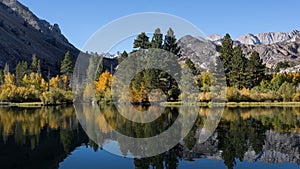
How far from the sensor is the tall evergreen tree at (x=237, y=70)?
70000 millimetres

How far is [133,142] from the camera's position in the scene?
21672 millimetres

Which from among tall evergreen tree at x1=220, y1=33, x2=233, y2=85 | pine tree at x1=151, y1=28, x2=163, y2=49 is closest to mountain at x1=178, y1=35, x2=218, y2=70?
tall evergreen tree at x1=220, y1=33, x2=233, y2=85

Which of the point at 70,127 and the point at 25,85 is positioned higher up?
the point at 25,85

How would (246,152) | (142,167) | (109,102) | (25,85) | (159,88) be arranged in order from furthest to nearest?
(25,85) < (109,102) < (159,88) < (246,152) < (142,167)

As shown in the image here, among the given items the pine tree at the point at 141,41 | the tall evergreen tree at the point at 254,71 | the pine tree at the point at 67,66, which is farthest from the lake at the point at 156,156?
the pine tree at the point at 67,66

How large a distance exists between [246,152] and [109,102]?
53493mm

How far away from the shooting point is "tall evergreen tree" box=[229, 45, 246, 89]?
7000cm

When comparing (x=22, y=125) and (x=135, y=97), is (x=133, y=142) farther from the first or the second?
(x=135, y=97)

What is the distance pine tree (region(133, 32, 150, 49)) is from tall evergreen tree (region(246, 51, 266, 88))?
976 inches

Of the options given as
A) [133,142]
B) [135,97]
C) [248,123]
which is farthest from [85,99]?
[133,142]

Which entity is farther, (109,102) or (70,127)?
(109,102)

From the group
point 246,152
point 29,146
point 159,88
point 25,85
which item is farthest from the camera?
point 25,85

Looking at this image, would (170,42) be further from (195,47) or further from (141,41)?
(195,47)

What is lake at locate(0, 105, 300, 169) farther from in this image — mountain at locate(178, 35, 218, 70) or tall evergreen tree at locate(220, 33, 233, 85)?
tall evergreen tree at locate(220, 33, 233, 85)
